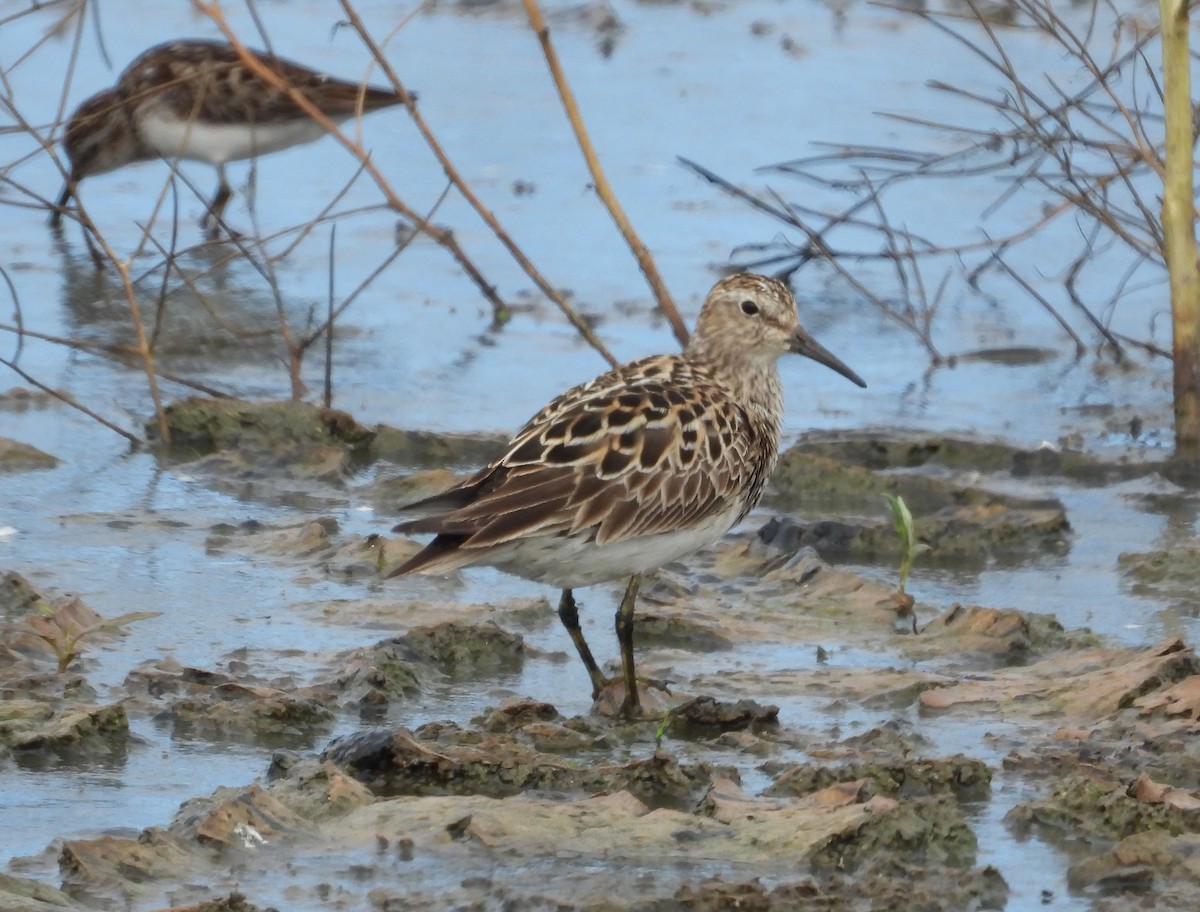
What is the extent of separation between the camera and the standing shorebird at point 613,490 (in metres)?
4.86

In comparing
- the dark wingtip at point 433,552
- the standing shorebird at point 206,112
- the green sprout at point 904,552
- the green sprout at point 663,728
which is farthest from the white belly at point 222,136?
the green sprout at point 663,728

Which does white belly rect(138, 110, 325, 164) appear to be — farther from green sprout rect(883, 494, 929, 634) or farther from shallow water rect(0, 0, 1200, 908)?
green sprout rect(883, 494, 929, 634)

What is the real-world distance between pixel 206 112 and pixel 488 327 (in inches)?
119

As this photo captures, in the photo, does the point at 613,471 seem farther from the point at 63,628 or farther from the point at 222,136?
the point at 222,136

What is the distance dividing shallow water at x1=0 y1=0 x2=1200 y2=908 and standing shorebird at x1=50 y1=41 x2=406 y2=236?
311 millimetres

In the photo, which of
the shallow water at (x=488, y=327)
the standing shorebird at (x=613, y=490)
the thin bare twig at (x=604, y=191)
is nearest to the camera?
the standing shorebird at (x=613, y=490)

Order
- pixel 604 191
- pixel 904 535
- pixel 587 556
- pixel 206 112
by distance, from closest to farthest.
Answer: pixel 587 556 < pixel 904 535 < pixel 604 191 < pixel 206 112

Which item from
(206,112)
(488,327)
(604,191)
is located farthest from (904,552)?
(206,112)

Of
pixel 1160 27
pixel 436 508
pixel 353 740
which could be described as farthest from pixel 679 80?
pixel 353 740

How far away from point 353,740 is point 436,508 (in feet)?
2.90

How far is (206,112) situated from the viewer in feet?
36.3

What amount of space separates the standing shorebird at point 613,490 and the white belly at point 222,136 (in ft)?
18.8

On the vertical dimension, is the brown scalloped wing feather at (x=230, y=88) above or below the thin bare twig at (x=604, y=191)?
above

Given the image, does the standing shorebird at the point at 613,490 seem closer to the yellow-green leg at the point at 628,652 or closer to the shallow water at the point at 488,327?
the yellow-green leg at the point at 628,652
